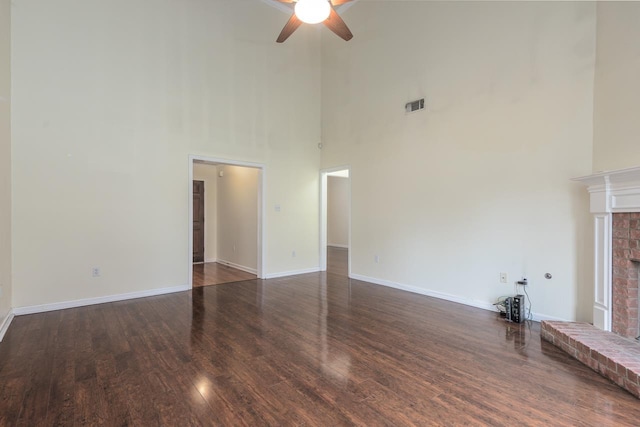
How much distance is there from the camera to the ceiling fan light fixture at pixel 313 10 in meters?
2.63

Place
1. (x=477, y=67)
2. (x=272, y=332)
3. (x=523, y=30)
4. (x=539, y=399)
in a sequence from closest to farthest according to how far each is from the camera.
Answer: (x=539, y=399) → (x=272, y=332) → (x=523, y=30) → (x=477, y=67)

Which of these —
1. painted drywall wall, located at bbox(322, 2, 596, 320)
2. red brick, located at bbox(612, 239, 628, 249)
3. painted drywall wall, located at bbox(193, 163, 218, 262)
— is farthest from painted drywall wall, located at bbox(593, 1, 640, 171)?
painted drywall wall, located at bbox(193, 163, 218, 262)

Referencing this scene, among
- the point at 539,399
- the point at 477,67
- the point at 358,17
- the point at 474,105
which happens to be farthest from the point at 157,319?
the point at 358,17

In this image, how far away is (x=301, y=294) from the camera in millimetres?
4625

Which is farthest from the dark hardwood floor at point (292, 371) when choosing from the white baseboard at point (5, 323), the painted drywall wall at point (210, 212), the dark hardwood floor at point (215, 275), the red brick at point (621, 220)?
the painted drywall wall at point (210, 212)

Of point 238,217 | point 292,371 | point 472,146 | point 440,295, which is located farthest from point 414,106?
point 238,217

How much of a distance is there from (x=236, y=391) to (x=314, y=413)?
0.59 metres

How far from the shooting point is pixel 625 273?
2703 millimetres

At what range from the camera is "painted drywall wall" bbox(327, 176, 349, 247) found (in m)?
10.8

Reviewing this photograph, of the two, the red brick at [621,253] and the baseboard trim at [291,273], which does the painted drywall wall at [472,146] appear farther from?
the baseboard trim at [291,273]

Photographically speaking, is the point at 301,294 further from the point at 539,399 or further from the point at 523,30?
the point at 523,30

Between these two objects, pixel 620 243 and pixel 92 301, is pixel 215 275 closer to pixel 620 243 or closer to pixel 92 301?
pixel 92 301

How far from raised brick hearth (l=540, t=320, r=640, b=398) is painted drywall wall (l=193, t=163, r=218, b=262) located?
6640 millimetres

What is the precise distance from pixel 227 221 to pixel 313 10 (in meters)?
5.27
